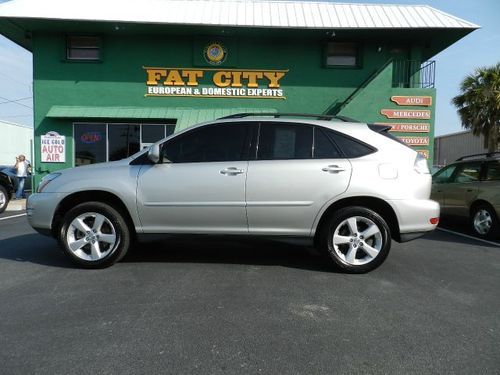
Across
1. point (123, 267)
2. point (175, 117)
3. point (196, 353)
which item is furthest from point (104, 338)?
point (175, 117)

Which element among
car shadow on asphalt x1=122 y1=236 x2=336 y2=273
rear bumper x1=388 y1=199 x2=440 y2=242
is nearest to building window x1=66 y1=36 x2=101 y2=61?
car shadow on asphalt x1=122 y1=236 x2=336 y2=273

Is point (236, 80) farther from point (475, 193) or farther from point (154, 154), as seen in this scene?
point (154, 154)

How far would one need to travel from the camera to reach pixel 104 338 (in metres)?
3.01

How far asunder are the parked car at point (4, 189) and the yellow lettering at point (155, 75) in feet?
18.3

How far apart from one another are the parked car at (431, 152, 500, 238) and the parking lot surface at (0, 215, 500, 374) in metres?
2.23

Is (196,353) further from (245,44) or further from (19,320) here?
(245,44)

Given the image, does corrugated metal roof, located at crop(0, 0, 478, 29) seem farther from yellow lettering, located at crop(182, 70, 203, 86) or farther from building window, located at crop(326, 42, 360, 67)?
yellow lettering, located at crop(182, 70, 203, 86)

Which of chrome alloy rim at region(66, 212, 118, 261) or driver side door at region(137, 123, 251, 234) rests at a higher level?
driver side door at region(137, 123, 251, 234)

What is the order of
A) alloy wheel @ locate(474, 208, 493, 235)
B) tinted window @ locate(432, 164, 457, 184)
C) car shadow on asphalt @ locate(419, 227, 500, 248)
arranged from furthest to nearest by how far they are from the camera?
tinted window @ locate(432, 164, 457, 184), alloy wheel @ locate(474, 208, 493, 235), car shadow on asphalt @ locate(419, 227, 500, 248)

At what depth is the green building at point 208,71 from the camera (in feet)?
44.3

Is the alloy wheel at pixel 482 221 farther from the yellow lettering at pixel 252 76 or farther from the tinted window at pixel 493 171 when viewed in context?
the yellow lettering at pixel 252 76

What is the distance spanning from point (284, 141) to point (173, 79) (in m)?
10.3

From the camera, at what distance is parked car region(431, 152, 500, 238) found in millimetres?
7309

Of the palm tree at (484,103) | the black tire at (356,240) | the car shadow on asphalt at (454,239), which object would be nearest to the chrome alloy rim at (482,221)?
the car shadow on asphalt at (454,239)
